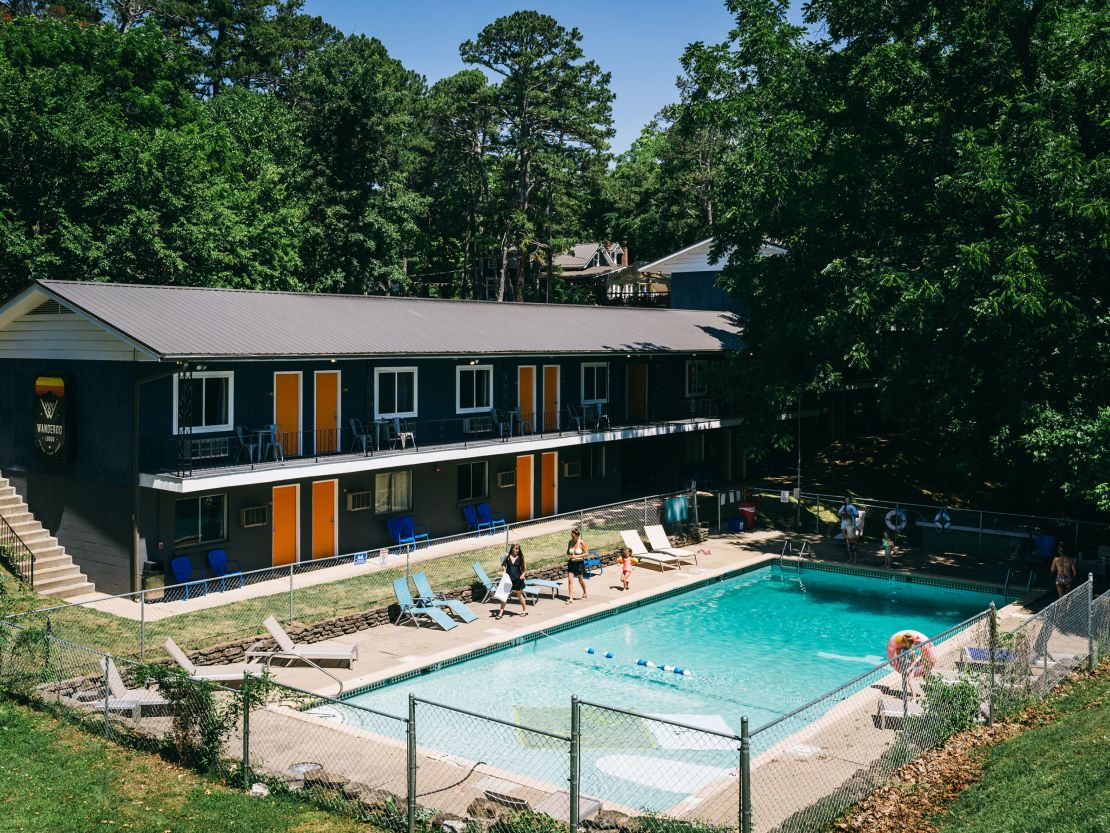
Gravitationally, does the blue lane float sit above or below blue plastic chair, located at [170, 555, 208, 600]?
below

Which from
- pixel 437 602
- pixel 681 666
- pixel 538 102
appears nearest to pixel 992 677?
pixel 681 666

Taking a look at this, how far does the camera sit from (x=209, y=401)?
75.5 ft

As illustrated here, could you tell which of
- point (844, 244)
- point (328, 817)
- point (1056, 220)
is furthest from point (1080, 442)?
point (328, 817)

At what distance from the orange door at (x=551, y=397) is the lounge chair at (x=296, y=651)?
1469 centimetres

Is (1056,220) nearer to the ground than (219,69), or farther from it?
nearer to the ground

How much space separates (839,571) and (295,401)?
51.8 ft

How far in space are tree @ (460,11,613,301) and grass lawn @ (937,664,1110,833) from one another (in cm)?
5240

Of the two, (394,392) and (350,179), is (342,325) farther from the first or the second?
(350,179)

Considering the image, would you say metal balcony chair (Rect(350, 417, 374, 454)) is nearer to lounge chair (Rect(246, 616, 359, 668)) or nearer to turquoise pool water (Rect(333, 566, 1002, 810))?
turquoise pool water (Rect(333, 566, 1002, 810))

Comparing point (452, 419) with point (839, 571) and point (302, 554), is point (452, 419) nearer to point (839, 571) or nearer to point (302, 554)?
point (302, 554)

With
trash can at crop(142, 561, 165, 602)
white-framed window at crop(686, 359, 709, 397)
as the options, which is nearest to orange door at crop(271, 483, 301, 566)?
trash can at crop(142, 561, 165, 602)

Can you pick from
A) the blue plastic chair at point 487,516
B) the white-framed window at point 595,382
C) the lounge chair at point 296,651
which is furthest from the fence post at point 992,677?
the white-framed window at point 595,382

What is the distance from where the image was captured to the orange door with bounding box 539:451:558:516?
1261 inches

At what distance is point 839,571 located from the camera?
27.9 meters
